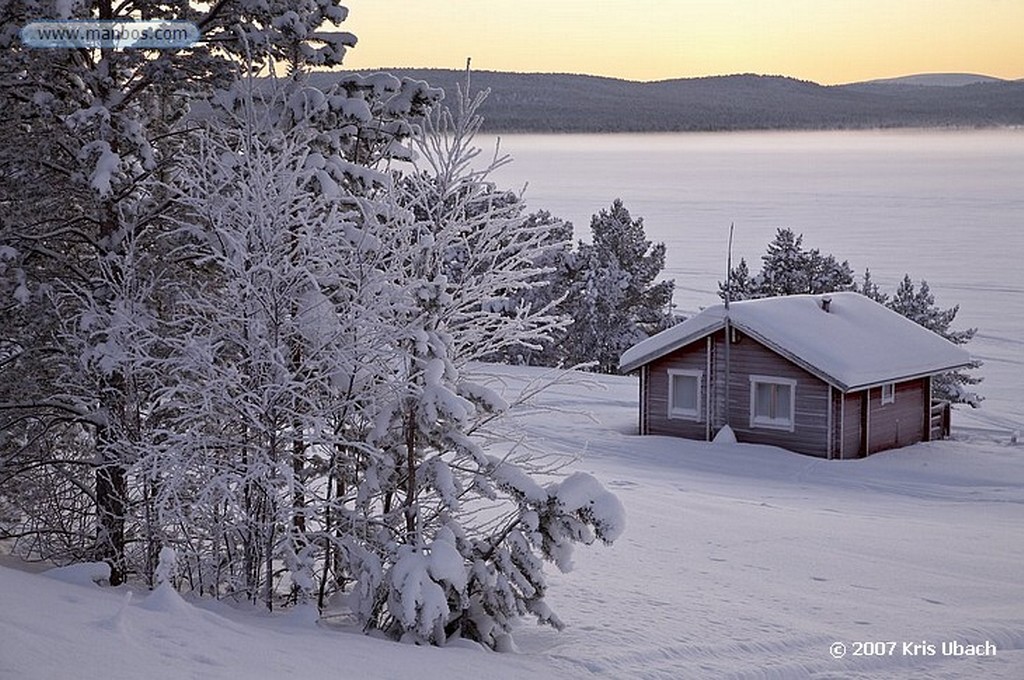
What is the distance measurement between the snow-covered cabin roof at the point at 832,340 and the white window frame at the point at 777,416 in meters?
0.80

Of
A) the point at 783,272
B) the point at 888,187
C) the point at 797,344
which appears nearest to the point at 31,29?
the point at 797,344

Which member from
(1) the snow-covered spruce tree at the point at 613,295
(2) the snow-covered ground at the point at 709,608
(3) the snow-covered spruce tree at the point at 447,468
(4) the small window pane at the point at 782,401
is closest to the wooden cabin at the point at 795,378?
(4) the small window pane at the point at 782,401

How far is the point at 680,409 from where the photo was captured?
31328 mm

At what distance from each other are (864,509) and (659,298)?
38.0m

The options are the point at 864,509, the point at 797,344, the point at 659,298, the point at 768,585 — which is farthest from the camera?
the point at 659,298

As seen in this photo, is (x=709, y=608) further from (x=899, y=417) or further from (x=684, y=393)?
(x=899, y=417)

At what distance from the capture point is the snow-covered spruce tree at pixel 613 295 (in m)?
58.8

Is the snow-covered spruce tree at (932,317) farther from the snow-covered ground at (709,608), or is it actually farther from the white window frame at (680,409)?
the snow-covered ground at (709,608)

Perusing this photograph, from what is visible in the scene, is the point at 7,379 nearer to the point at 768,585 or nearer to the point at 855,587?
the point at 768,585

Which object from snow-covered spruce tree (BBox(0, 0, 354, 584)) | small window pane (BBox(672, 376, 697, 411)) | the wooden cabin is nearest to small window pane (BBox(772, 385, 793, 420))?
the wooden cabin

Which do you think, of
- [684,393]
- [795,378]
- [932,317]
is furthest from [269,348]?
[932,317]

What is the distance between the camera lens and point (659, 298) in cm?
6025

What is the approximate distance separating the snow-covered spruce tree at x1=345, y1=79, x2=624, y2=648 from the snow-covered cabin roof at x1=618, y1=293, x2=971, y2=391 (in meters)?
18.4

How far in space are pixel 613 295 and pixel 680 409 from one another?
28.1 m
